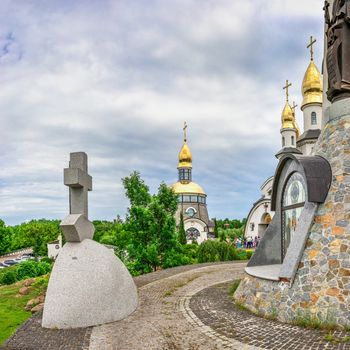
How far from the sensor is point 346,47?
27.4 ft

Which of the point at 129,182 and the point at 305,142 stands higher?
the point at 305,142

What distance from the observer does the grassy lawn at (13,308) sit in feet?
29.7

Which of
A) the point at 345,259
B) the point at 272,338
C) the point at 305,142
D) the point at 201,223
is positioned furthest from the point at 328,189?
the point at 201,223

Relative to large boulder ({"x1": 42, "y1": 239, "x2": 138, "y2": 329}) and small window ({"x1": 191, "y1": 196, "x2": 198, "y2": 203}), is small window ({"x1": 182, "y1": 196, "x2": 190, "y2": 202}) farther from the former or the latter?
large boulder ({"x1": 42, "y1": 239, "x2": 138, "y2": 329})

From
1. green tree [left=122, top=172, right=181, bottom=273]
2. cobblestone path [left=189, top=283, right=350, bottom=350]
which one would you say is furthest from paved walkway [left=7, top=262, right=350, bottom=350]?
green tree [left=122, top=172, right=181, bottom=273]

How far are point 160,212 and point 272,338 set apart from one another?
12.7 m

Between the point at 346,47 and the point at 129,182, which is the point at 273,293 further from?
the point at 129,182

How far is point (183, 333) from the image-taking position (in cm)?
671

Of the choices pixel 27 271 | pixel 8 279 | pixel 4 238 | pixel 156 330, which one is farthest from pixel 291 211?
pixel 4 238

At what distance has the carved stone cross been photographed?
26.5 ft

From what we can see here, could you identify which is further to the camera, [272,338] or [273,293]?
[273,293]

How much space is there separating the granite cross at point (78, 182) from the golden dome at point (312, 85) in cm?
2531

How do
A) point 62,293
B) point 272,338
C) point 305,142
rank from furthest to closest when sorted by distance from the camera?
point 305,142 → point 62,293 → point 272,338

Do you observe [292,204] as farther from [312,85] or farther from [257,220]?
[257,220]
